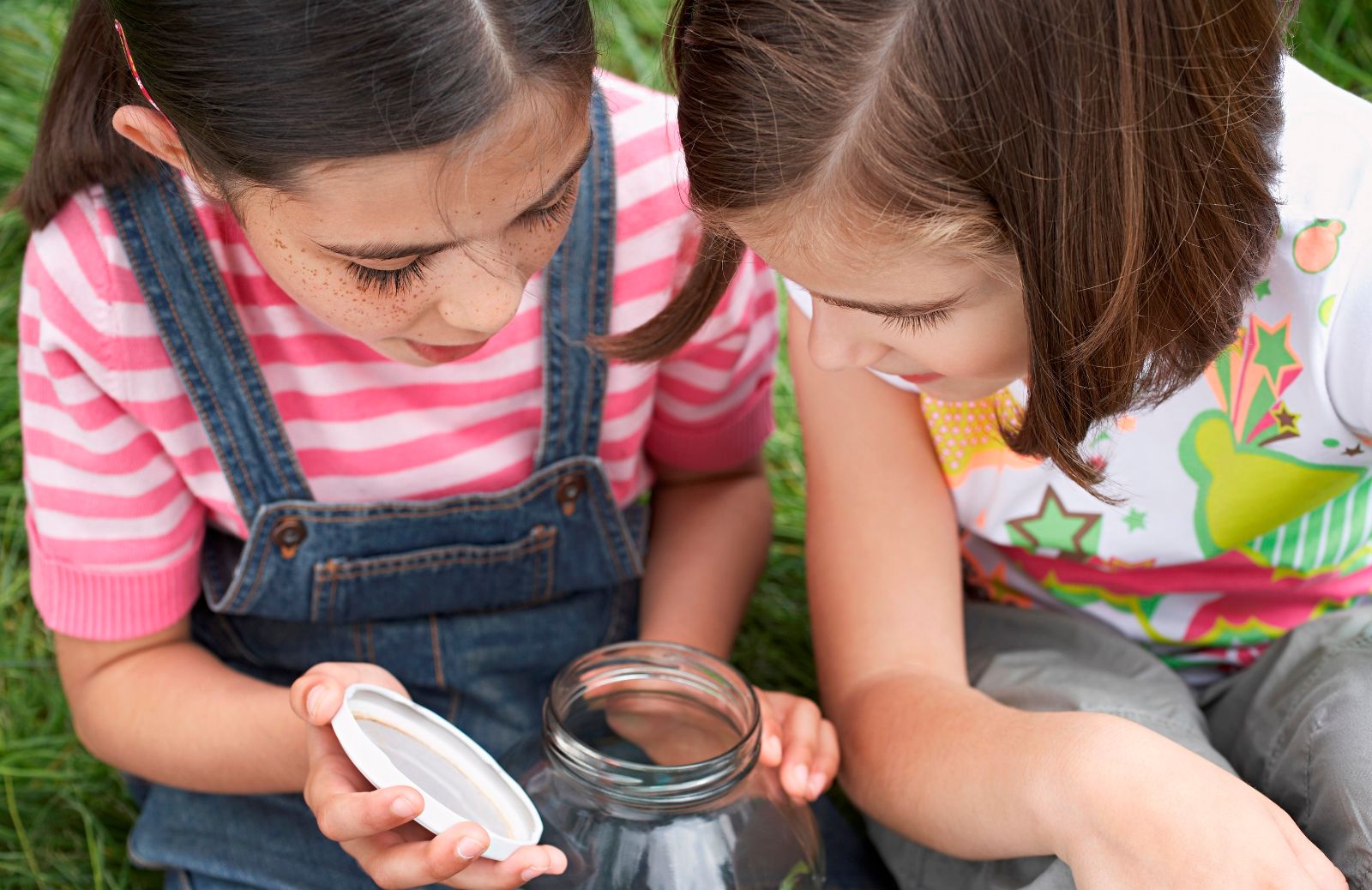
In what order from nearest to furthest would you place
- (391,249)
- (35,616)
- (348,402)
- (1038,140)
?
(1038,140), (391,249), (348,402), (35,616)

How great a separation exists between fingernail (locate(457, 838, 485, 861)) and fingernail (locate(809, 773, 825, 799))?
247mm

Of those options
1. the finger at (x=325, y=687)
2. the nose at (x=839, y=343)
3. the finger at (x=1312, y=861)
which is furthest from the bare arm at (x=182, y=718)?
the finger at (x=1312, y=861)

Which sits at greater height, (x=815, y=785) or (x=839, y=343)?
(x=839, y=343)

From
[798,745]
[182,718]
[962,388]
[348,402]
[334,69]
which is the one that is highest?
[334,69]

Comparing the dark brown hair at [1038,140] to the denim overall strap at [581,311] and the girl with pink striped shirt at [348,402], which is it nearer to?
the girl with pink striped shirt at [348,402]

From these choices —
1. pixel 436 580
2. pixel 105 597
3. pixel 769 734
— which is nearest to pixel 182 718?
pixel 105 597

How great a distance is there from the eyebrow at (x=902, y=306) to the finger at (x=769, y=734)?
10.0 inches

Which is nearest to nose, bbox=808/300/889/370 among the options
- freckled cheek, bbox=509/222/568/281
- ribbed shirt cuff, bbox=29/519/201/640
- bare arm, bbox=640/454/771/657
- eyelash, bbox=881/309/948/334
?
eyelash, bbox=881/309/948/334

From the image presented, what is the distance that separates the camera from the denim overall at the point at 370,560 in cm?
95

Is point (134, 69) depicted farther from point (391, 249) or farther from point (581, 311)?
point (581, 311)

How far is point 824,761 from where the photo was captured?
3.09ft

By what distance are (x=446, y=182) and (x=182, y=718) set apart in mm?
467

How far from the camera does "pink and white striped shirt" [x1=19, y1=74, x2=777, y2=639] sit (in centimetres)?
93

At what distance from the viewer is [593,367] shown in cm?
106
